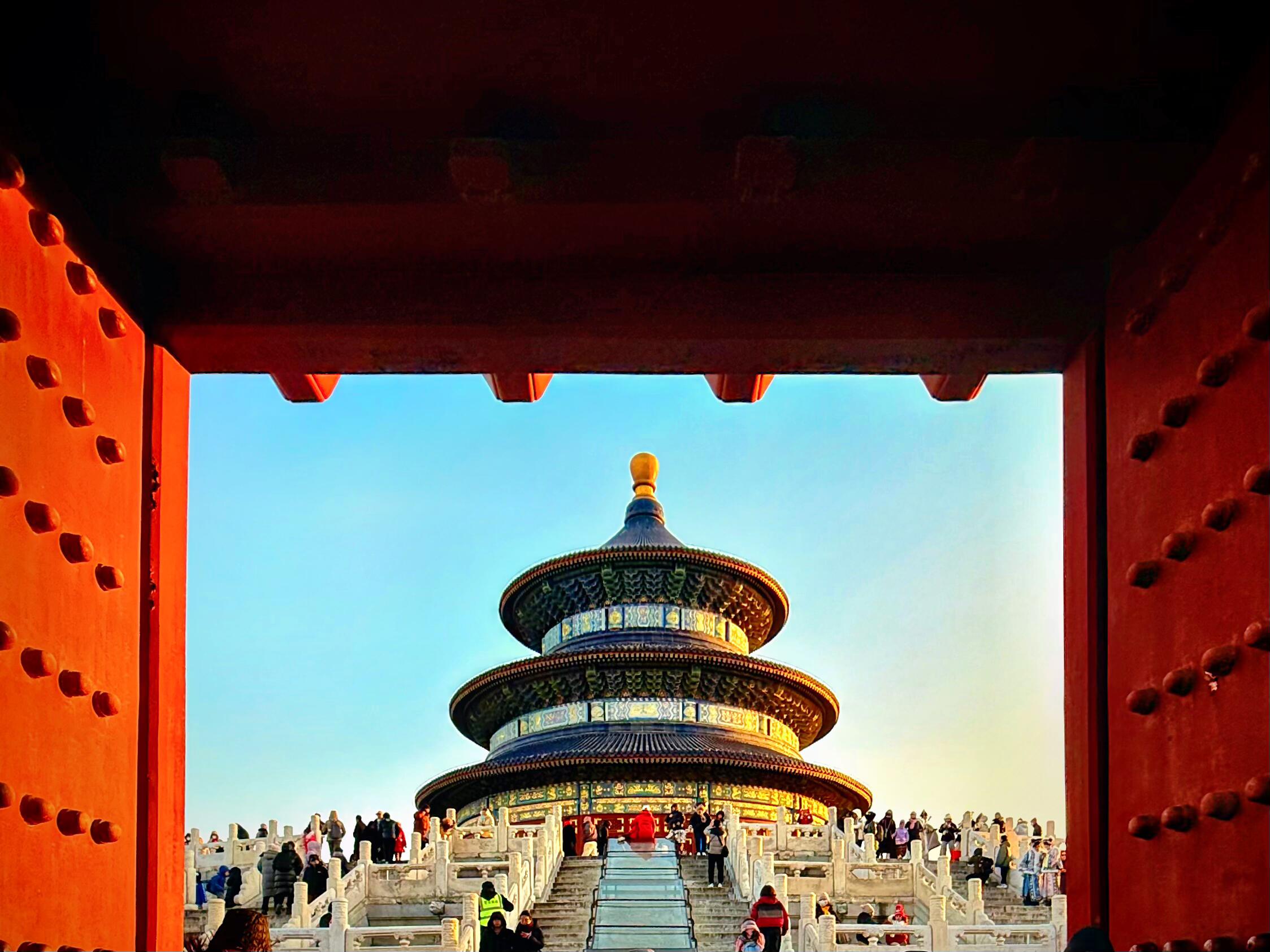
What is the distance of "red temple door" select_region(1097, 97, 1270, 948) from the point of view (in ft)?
10.7

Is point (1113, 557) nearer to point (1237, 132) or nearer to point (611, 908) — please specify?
point (1237, 132)

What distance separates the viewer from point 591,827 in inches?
1318

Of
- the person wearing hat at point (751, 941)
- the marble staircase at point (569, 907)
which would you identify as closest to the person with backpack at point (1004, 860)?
the marble staircase at point (569, 907)

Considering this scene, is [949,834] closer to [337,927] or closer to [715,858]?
[715,858]

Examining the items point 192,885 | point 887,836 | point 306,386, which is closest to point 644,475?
point 887,836

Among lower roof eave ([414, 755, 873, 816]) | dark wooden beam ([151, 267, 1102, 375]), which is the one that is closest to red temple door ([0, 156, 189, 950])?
dark wooden beam ([151, 267, 1102, 375])

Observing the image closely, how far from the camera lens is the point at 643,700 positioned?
37562mm

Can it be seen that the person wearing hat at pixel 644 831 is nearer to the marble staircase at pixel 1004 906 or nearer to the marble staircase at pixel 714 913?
the marble staircase at pixel 714 913

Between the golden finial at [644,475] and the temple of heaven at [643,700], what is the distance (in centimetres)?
48

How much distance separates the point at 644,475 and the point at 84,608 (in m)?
40.8

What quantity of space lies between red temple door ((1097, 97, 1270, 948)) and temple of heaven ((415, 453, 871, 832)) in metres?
28.8

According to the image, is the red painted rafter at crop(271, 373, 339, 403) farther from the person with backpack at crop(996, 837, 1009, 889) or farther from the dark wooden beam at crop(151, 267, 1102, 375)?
the person with backpack at crop(996, 837, 1009, 889)

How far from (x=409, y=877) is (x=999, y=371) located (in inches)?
641

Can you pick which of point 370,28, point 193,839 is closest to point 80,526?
point 370,28
